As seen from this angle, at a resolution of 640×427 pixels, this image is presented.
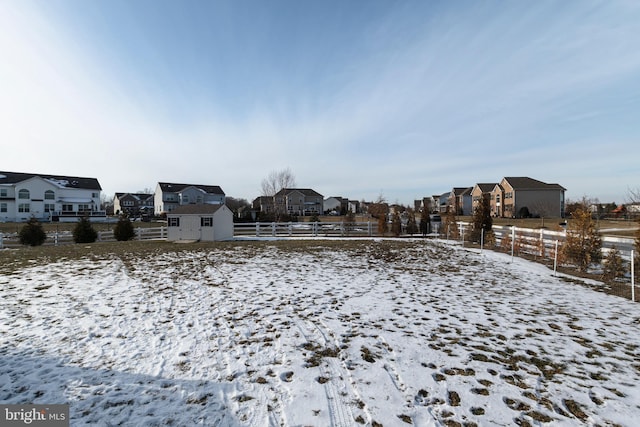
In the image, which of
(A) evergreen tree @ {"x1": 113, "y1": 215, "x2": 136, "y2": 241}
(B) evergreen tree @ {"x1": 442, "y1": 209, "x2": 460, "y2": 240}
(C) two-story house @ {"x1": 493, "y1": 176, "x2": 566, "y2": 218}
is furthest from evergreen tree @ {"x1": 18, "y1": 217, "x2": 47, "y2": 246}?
(C) two-story house @ {"x1": 493, "y1": 176, "x2": 566, "y2": 218}

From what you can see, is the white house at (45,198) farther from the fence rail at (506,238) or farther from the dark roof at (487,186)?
the dark roof at (487,186)

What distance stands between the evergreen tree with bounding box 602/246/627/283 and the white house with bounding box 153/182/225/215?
203 ft

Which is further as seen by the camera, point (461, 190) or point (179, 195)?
point (461, 190)

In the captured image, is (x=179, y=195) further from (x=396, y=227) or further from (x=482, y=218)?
(x=482, y=218)

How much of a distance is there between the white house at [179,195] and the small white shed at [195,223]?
137 ft

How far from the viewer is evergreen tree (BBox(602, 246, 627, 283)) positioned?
8.95 m

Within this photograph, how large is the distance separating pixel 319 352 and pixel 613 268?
1057 centimetres

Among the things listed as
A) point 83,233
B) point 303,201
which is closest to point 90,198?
point 83,233

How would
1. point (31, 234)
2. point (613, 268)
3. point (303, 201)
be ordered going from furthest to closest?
point (303, 201) < point (31, 234) < point (613, 268)

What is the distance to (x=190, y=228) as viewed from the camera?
20.5m

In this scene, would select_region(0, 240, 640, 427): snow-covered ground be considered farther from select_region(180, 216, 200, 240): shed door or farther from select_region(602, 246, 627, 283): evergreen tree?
select_region(180, 216, 200, 240): shed door

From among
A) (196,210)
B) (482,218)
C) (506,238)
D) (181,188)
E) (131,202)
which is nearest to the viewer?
(506,238)

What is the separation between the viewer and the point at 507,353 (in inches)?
173

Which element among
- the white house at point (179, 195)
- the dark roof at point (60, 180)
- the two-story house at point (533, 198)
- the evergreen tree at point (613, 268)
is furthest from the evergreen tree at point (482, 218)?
the dark roof at point (60, 180)
